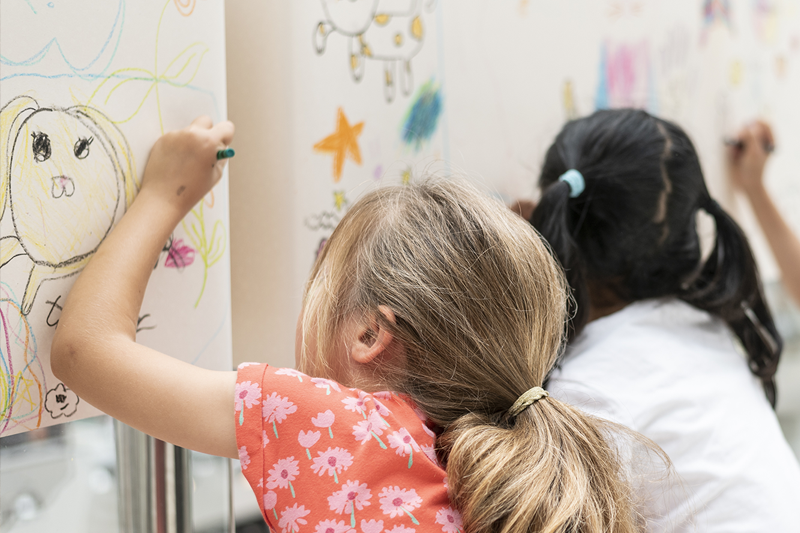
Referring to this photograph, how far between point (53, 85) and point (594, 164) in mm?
631

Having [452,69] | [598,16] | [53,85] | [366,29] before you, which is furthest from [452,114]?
[53,85]

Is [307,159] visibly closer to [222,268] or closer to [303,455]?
[222,268]

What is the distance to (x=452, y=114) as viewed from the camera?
909mm

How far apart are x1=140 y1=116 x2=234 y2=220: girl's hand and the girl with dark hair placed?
428mm

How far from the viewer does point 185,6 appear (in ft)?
1.90

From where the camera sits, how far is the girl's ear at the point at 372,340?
51 centimetres

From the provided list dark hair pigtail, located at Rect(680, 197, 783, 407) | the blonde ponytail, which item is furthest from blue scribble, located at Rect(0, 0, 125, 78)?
dark hair pigtail, located at Rect(680, 197, 783, 407)

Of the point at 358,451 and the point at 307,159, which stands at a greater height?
the point at 307,159

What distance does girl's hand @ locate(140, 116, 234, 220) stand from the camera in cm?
55

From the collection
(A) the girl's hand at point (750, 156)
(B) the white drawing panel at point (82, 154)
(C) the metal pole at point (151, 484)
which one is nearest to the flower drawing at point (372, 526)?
(B) the white drawing panel at point (82, 154)

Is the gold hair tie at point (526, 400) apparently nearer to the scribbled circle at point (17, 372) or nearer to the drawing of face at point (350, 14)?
the scribbled circle at point (17, 372)

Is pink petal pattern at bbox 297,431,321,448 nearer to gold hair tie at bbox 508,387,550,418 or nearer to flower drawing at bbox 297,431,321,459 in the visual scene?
flower drawing at bbox 297,431,321,459

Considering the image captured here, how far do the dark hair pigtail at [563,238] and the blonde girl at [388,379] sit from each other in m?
0.21

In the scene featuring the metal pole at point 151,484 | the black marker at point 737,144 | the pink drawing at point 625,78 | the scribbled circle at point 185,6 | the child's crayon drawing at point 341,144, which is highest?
the scribbled circle at point 185,6
